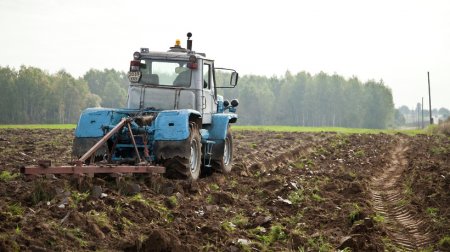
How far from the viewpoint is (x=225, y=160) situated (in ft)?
48.8

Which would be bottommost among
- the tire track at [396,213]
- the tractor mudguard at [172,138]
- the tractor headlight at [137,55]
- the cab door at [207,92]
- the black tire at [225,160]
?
the tire track at [396,213]

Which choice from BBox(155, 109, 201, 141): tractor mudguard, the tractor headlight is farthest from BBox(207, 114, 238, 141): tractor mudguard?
BBox(155, 109, 201, 141): tractor mudguard

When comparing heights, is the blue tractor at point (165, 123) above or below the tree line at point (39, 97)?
below

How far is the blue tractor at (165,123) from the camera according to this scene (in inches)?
440

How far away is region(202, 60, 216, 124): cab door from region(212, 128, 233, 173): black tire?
80cm

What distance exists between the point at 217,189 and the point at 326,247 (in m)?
4.53

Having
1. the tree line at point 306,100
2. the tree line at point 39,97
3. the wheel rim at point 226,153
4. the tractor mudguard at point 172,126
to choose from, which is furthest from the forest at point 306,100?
the tractor mudguard at point 172,126

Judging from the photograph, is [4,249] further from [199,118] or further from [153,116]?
[199,118]

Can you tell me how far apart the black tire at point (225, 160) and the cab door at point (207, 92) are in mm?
801

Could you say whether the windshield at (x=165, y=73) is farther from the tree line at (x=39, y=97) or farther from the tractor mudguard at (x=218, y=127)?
the tree line at (x=39, y=97)

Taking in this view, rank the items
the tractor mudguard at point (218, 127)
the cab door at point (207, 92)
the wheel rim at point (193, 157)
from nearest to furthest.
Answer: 1. the wheel rim at point (193, 157)
2. the cab door at point (207, 92)
3. the tractor mudguard at point (218, 127)

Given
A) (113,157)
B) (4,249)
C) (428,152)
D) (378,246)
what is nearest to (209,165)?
(113,157)

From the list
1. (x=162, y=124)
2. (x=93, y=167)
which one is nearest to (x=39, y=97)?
(x=162, y=124)

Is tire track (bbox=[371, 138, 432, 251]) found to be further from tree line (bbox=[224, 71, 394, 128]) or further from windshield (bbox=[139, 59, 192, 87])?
tree line (bbox=[224, 71, 394, 128])
